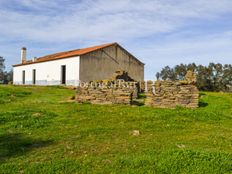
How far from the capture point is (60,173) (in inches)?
243

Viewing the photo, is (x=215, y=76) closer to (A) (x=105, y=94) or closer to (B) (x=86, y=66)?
(B) (x=86, y=66)

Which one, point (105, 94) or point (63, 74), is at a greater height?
point (63, 74)

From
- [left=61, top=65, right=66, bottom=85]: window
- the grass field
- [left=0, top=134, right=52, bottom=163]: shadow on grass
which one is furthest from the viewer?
[left=61, top=65, right=66, bottom=85]: window

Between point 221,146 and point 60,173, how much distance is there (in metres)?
4.33

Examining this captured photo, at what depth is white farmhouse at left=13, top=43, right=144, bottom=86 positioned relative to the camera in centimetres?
3253

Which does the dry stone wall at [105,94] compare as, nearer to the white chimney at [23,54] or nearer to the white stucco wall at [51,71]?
the white stucco wall at [51,71]

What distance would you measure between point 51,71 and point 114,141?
96.8 ft

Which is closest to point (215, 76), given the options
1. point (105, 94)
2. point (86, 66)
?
point (86, 66)

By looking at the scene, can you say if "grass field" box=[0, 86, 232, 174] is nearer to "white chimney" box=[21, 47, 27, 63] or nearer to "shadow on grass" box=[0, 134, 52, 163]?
A: "shadow on grass" box=[0, 134, 52, 163]

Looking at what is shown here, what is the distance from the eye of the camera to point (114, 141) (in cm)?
841

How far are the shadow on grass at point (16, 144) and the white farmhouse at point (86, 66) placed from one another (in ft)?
75.9

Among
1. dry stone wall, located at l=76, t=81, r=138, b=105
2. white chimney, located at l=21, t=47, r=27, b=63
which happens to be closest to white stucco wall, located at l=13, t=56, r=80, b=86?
white chimney, located at l=21, t=47, r=27, b=63

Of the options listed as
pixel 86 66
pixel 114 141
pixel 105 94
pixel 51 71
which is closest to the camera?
pixel 114 141

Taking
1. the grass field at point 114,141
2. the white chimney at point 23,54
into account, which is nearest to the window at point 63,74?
the white chimney at point 23,54
